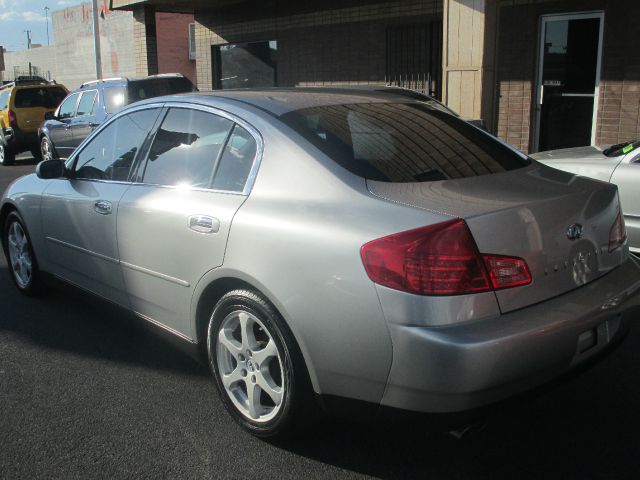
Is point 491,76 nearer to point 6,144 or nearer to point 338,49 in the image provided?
point 338,49

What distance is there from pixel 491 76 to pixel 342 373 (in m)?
7.56

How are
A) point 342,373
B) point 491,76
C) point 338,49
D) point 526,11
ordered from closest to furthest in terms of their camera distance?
point 342,373, point 491,76, point 526,11, point 338,49

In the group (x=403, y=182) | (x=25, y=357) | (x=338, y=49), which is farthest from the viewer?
(x=338, y=49)

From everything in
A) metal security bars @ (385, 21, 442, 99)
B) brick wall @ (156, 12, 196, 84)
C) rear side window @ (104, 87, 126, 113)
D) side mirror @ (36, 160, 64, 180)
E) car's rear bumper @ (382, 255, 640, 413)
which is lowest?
car's rear bumper @ (382, 255, 640, 413)

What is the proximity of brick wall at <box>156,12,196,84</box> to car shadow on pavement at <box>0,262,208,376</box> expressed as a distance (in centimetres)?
2466

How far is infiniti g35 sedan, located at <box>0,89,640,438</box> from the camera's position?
8.34ft

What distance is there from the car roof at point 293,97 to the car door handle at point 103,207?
2.24ft

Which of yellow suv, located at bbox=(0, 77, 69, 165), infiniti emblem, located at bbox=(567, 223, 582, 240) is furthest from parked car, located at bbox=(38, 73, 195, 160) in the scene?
infiniti emblem, located at bbox=(567, 223, 582, 240)

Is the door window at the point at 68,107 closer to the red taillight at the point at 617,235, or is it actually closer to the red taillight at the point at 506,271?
the red taillight at the point at 617,235

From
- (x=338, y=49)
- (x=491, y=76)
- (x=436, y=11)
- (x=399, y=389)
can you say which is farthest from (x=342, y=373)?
(x=338, y=49)

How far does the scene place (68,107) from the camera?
13.5 metres

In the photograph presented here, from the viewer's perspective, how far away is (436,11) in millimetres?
11867

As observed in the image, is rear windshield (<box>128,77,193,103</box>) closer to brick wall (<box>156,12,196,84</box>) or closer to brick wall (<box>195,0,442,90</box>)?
brick wall (<box>195,0,442,90</box>)

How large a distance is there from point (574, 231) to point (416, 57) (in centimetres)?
1022
